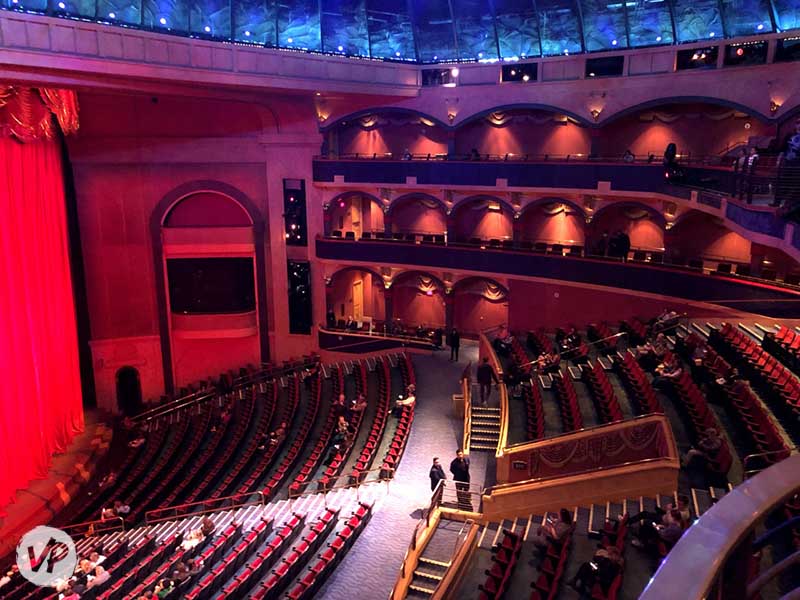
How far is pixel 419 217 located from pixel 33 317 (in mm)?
11619

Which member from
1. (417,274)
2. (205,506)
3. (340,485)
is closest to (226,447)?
(205,506)

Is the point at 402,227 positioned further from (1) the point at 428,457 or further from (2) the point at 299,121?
(1) the point at 428,457

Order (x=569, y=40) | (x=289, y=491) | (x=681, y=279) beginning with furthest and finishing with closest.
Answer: (x=569, y=40)
(x=681, y=279)
(x=289, y=491)

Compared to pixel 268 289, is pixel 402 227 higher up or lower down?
higher up

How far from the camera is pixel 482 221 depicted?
71.2 ft

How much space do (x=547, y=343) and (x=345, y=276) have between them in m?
8.78

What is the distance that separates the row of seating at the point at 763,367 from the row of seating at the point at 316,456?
7.71 m

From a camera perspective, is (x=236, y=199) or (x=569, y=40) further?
(x=236, y=199)

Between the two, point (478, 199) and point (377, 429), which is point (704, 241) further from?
point (377, 429)

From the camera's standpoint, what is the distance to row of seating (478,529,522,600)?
789 cm

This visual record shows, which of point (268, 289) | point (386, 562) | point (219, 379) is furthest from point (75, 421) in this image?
point (386, 562)

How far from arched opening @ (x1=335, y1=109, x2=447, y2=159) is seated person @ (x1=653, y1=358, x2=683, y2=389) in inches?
452

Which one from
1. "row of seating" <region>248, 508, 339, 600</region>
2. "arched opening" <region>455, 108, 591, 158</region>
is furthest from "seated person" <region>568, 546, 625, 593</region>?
"arched opening" <region>455, 108, 591, 158</region>

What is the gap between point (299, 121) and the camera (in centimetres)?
2081
